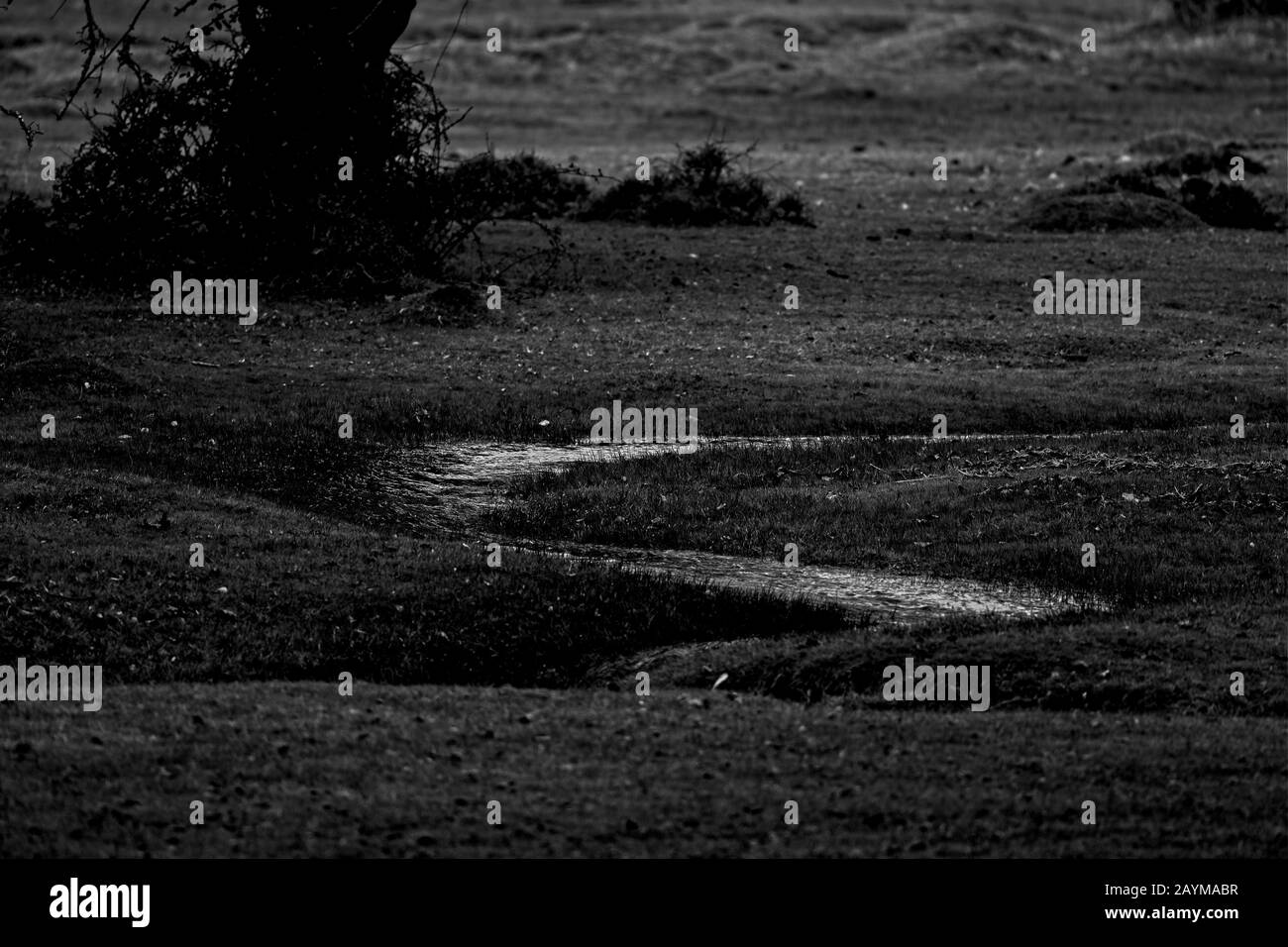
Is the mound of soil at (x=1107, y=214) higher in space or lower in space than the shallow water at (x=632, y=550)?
higher

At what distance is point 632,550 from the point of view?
15695mm

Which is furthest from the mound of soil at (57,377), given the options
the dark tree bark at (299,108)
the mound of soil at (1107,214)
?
the mound of soil at (1107,214)

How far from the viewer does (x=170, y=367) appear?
71.4ft

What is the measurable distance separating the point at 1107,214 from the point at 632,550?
861 inches

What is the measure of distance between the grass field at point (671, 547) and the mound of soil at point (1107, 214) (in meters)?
0.66

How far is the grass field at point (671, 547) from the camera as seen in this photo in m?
9.51

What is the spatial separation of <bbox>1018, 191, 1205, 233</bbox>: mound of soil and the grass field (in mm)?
663

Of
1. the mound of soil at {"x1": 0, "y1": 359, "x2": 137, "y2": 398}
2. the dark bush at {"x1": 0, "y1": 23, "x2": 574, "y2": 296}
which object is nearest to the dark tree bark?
the dark bush at {"x1": 0, "y1": 23, "x2": 574, "y2": 296}

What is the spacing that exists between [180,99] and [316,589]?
15079 mm

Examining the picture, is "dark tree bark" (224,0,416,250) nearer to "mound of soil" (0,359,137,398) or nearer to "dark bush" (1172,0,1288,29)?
"mound of soil" (0,359,137,398)

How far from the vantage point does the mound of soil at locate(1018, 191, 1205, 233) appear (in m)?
34.5

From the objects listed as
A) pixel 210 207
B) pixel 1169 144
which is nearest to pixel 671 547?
pixel 210 207

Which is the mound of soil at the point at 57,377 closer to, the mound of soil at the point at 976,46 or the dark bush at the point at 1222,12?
the dark bush at the point at 1222,12

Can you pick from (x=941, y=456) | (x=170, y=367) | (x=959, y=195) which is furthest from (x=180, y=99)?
(x=959, y=195)
